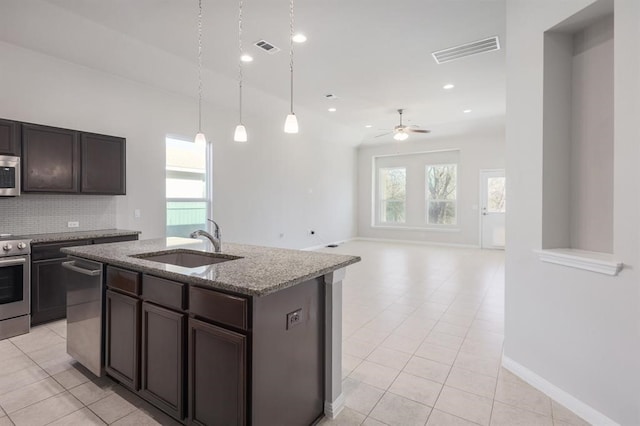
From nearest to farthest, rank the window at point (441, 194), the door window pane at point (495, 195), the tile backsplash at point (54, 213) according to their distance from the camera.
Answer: the tile backsplash at point (54, 213), the door window pane at point (495, 195), the window at point (441, 194)

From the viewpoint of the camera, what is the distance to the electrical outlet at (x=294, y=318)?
172 centimetres

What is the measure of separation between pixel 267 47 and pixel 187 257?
2862 mm

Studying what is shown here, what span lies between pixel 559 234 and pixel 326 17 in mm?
2974

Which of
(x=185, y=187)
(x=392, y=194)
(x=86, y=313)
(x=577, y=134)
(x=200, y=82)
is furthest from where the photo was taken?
(x=392, y=194)

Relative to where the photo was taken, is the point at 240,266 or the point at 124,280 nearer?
the point at 240,266

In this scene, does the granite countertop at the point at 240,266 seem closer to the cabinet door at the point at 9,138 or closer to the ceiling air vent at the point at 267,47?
the cabinet door at the point at 9,138

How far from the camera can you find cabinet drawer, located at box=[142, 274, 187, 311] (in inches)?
70.9

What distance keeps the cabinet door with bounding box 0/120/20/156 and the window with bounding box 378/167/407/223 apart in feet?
28.9

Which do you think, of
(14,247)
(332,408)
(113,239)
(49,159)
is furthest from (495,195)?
(14,247)

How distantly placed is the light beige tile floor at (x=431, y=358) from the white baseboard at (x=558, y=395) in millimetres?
41

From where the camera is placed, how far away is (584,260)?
6.60 feet

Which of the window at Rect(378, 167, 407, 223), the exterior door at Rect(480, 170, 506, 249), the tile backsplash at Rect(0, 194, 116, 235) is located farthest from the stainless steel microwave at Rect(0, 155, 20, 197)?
the exterior door at Rect(480, 170, 506, 249)

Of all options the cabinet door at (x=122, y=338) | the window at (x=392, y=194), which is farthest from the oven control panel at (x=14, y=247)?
the window at (x=392, y=194)

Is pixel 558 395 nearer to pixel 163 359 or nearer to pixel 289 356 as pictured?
pixel 289 356
